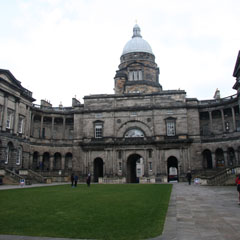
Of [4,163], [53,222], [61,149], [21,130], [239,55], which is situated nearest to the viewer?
[53,222]

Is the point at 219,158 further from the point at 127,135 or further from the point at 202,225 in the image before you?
the point at 202,225

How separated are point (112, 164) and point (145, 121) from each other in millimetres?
9130

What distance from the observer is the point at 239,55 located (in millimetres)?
30797

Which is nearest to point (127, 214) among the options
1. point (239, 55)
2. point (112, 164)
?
point (239, 55)

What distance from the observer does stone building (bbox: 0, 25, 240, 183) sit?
43219mm

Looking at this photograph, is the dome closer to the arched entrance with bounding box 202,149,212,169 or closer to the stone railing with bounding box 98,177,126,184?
the arched entrance with bounding box 202,149,212,169

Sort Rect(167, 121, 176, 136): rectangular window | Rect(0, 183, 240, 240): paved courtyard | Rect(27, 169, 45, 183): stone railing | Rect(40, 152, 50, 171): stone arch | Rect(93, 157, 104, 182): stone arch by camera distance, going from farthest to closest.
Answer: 1. Rect(40, 152, 50, 171): stone arch
2. Rect(93, 157, 104, 182): stone arch
3. Rect(167, 121, 176, 136): rectangular window
4. Rect(27, 169, 45, 183): stone railing
5. Rect(0, 183, 240, 240): paved courtyard

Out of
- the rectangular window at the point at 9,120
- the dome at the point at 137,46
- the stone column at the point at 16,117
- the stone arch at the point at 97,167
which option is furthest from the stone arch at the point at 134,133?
the dome at the point at 137,46

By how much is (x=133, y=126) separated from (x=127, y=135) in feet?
6.15

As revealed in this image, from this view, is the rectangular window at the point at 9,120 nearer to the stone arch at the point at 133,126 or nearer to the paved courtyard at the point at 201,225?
the stone arch at the point at 133,126

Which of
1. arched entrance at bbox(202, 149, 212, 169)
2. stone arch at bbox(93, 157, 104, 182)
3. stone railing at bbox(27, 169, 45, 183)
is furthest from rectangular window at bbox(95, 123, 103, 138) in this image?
arched entrance at bbox(202, 149, 212, 169)

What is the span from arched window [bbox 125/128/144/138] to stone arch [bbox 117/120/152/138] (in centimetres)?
50

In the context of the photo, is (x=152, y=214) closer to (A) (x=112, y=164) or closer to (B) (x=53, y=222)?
(B) (x=53, y=222)

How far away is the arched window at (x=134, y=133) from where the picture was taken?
46938 mm
